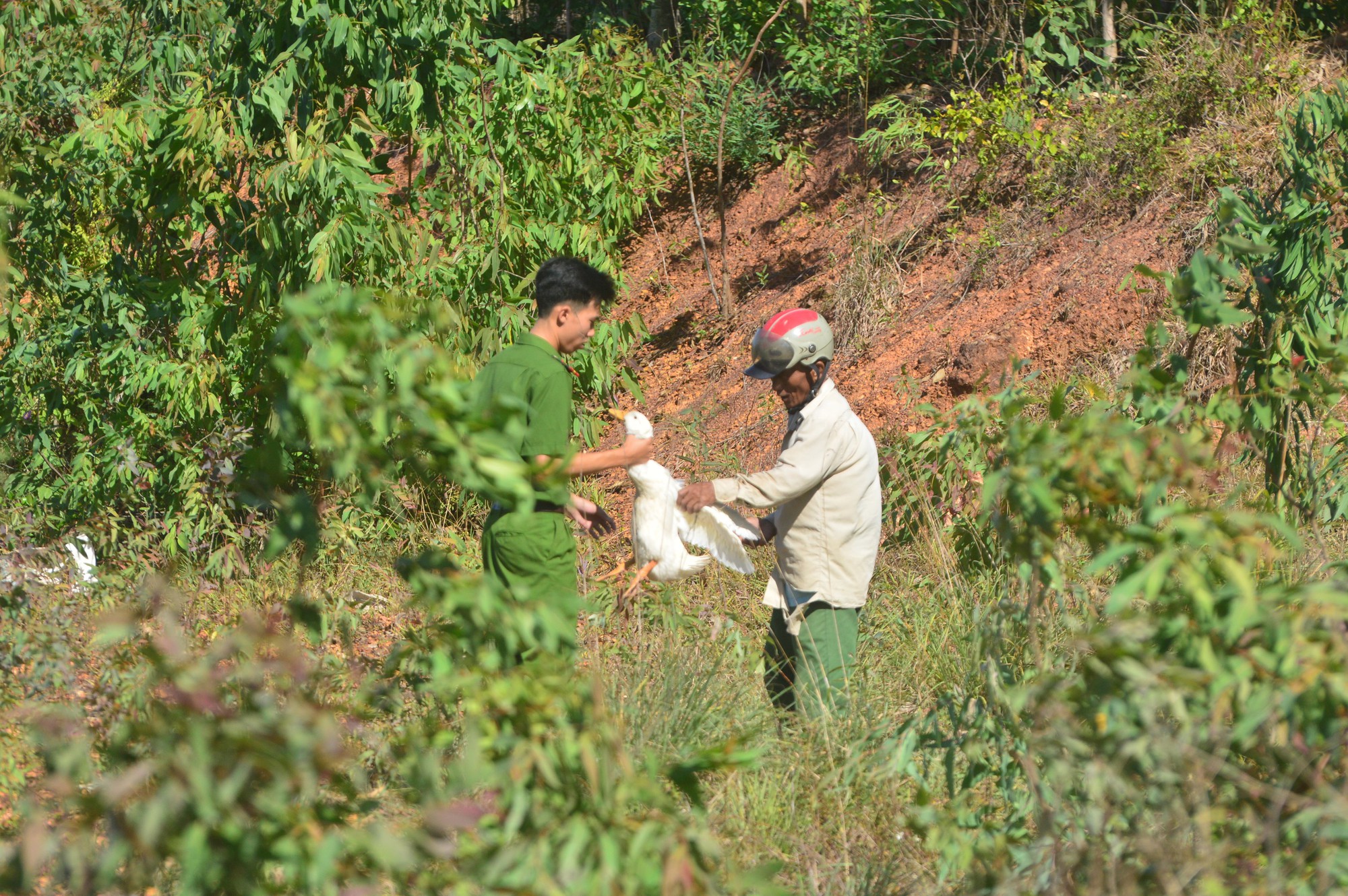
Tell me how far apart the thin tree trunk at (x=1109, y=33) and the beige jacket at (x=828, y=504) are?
5.69 m

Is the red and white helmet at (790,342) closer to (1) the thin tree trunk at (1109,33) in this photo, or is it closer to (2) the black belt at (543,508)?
(2) the black belt at (543,508)

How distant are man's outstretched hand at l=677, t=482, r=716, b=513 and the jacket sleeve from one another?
0.02 metres

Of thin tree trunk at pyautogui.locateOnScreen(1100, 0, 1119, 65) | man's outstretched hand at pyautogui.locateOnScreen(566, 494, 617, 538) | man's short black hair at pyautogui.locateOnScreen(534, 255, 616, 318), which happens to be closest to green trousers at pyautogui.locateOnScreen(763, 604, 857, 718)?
man's outstretched hand at pyautogui.locateOnScreen(566, 494, 617, 538)

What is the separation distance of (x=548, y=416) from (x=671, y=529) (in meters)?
0.80

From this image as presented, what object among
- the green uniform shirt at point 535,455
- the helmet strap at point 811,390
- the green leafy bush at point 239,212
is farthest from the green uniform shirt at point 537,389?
the green leafy bush at point 239,212

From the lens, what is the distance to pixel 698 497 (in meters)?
3.59

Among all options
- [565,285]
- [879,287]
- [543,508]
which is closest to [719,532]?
[543,508]

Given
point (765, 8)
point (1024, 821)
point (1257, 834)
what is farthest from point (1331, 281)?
point (765, 8)

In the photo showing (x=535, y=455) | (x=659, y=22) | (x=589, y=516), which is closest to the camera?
(x=535, y=455)

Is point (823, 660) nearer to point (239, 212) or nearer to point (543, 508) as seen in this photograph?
point (543, 508)

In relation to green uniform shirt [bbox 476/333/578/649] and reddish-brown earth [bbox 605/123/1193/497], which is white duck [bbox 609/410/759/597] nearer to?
green uniform shirt [bbox 476/333/578/649]

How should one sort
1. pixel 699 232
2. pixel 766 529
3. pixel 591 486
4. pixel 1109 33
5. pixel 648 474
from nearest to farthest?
pixel 648 474
pixel 766 529
pixel 591 486
pixel 1109 33
pixel 699 232

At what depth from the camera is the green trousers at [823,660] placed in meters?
3.75

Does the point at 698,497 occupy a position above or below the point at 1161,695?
below
